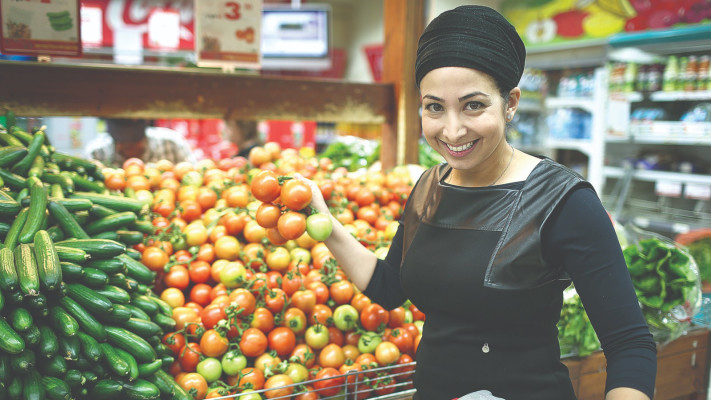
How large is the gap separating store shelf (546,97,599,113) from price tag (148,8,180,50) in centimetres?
505

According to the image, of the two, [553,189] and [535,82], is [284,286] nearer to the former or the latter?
[553,189]

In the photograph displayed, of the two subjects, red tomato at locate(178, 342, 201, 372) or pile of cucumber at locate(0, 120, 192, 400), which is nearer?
pile of cucumber at locate(0, 120, 192, 400)

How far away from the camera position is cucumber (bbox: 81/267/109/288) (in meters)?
1.56

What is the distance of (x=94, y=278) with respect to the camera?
61.3 inches

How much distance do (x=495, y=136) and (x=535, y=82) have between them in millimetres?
6101

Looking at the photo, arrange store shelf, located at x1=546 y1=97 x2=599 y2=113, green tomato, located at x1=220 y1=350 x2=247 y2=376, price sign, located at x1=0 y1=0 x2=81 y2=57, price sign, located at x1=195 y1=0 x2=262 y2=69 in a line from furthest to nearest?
store shelf, located at x1=546 y1=97 x2=599 y2=113, price sign, located at x1=195 y1=0 x2=262 y2=69, price sign, located at x1=0 y1=0 x2=81 y2=57, green tomato, located at x1=220 y1=350 x2=247 y2=376

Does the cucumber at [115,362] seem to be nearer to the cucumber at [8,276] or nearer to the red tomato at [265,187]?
the cucumber at [8,276]

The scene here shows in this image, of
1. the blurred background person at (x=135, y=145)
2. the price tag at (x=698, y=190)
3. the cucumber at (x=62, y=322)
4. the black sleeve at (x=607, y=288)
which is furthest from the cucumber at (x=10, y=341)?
the price tag at (x=698, y=190)

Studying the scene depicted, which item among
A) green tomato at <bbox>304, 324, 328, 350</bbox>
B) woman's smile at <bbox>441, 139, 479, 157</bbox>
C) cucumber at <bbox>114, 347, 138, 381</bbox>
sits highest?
woman's smile at <bbox>441, 139, 479, 157</bbox>

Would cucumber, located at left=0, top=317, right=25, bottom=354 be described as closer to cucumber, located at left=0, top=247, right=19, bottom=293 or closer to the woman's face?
cucumber, located at left=0, top=247, right=19, bottom=293

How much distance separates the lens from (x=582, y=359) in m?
2.08

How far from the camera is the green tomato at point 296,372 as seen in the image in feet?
5.98

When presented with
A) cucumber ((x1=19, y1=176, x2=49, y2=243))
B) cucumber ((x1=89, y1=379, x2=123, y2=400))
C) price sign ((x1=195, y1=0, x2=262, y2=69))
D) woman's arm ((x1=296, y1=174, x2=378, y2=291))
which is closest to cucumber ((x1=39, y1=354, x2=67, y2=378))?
cucumber ((x1=89, y1=379, x2=123, y2=400))

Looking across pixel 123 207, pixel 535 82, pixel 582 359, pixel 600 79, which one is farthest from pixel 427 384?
pixel 535 82
